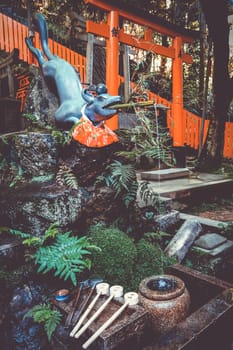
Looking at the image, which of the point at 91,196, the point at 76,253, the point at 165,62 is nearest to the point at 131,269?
the point at 76,253

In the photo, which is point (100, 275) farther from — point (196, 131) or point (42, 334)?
point (196, 131)

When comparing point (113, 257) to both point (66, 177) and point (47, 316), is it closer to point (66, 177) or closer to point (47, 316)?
point (47, 316)

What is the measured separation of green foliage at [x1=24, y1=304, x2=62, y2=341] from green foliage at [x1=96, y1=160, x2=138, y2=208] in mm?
1817

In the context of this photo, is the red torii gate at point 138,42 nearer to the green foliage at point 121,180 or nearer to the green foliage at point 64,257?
the green foliage at point 121,180

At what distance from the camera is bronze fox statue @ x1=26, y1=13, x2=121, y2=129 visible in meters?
3.86

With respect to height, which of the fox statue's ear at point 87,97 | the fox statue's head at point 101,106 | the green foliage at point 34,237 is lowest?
the green foliage at point 34,237

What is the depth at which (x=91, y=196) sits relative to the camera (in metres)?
4.05

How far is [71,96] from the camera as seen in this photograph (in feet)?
14.7

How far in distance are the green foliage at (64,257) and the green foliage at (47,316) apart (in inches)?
14.1

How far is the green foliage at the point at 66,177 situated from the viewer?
3.87 metres

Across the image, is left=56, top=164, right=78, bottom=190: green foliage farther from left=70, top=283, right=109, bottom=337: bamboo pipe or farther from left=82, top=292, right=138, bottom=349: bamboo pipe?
left=82, top=292, right=138, bottom=349: bamboo pipe

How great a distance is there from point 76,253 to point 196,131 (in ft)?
32.4

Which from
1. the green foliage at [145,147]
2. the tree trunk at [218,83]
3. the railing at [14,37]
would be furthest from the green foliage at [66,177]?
the tree trunk at [218,83]

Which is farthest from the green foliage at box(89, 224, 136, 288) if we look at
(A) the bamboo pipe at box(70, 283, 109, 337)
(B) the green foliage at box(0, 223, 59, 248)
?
(B) the green foliage at box(0, 223, 59, 248)
